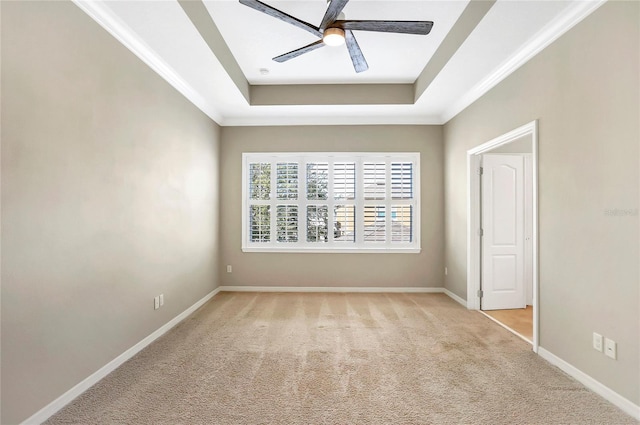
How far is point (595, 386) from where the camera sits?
221cm

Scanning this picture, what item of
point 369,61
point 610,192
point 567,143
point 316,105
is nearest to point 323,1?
point 369,61

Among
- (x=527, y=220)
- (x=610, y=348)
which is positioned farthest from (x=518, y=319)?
(x=610, y=348)

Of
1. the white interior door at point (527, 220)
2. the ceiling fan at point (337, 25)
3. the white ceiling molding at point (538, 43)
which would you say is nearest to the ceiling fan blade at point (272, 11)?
the ceiling fan at point (337, 25)

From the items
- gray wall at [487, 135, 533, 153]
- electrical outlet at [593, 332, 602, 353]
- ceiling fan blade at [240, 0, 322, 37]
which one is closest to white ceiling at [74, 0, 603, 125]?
ceiling fan blade at [240, 0, 322, 37]

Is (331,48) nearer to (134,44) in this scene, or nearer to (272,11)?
(272,11)

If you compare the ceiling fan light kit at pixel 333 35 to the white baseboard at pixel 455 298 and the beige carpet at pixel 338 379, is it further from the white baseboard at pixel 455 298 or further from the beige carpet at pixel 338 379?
the white baseboard at pixel 455 298

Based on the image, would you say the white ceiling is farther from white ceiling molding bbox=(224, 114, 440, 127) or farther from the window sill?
the window sill

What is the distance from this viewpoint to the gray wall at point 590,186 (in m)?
1.98

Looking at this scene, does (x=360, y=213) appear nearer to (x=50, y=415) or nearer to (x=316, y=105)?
(x=316, y=105)

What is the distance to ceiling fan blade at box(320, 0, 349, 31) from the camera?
2129mm

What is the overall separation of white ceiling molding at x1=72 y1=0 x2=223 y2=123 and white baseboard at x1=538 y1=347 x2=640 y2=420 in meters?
4.37

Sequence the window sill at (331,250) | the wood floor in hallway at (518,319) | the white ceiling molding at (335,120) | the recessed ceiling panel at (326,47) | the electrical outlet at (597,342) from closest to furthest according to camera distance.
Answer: the electrical outlet at (597,342), the recessed ceiling panel at (326,47), the wood floor in hallway at (518,319), the white ceiling molding at (335,120), the window sill at (331,250)

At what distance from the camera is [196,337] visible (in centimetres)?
321

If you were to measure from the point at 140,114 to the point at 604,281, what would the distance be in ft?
12.8
